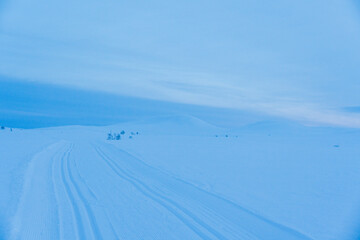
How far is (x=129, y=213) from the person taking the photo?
19.1ft

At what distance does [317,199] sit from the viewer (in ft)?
23.9

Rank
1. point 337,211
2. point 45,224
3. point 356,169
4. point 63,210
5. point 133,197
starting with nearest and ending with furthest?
point 45,224
point 63,210
point 337,211
point 133,197
point 356,169

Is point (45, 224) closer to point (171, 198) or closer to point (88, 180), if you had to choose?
point (171, 198)

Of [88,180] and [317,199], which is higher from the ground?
[317,199]

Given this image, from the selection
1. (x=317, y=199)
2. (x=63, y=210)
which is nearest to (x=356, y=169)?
(x=317, y=199)

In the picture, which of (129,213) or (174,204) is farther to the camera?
(174,204)

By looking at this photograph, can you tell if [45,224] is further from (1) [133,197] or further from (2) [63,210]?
(1) [133,197]

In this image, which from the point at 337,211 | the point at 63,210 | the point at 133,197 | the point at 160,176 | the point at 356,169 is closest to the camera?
the point at 63,210

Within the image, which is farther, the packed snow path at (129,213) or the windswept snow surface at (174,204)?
the windswept snow surface at (174,204)

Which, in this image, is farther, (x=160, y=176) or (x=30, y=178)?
(x=160, y=176)

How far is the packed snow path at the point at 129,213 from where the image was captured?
4.87m

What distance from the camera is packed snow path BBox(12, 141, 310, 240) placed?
4871 mm

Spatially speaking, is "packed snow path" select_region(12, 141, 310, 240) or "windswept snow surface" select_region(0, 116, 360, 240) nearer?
"packed snow path" select_region(12, 141, 310, 240)

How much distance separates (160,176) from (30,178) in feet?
12.7
